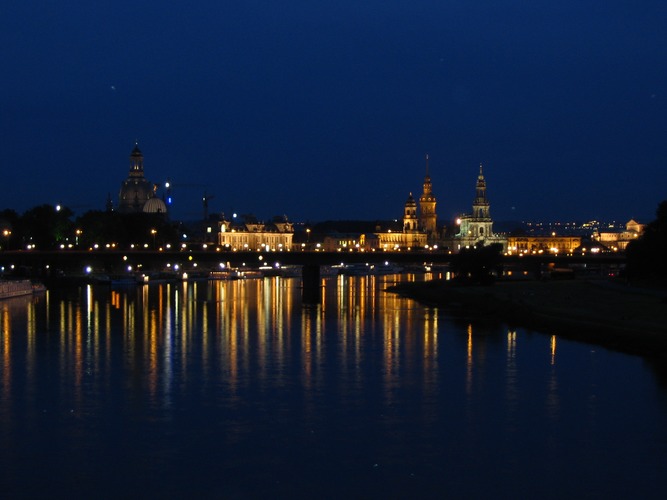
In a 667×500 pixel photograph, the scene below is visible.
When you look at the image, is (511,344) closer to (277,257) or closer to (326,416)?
(326,416)

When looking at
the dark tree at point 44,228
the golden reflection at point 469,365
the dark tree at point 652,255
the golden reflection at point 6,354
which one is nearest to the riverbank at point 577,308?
the dark tree at point 652,255

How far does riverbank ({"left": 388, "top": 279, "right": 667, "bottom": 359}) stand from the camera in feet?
147

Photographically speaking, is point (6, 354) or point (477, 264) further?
point (477, 264)

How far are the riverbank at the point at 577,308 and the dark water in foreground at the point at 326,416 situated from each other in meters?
1.48

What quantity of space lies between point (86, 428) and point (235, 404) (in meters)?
4.81

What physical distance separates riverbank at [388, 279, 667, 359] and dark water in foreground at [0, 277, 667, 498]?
1.48 meters

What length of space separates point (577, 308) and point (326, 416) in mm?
32309

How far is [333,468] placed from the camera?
973 inches

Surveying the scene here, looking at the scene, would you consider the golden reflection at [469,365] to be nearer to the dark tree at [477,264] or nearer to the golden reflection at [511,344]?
the golden reflection at [511,344]

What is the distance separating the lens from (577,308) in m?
58.9

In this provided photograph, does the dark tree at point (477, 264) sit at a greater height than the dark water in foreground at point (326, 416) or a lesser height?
greater

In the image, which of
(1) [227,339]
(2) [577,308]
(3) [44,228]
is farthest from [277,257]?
(3) [44,228]

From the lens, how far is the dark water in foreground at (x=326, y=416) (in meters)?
23.8

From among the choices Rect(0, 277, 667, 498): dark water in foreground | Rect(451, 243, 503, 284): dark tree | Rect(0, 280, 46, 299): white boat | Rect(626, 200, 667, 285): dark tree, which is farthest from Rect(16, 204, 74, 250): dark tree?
Rect(0, 277, 667, 498): dark water in foreground
